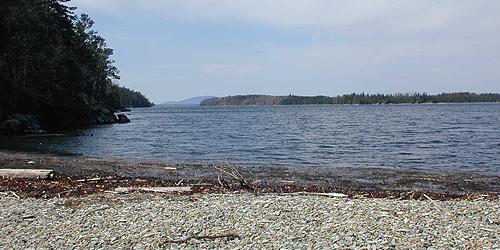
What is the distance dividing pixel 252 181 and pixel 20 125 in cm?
3322

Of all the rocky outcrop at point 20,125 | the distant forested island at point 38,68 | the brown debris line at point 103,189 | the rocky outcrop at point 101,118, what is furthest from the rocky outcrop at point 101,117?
the brown debris line at point 103,189

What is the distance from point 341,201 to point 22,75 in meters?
44.1

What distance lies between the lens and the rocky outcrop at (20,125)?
4139 centimetres

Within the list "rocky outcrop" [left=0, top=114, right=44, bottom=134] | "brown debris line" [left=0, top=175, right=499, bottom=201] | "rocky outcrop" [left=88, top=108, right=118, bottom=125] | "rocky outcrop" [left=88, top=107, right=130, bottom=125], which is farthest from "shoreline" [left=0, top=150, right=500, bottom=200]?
"rocky outcrop" [left=88, top=107, right=130, bottom=125]

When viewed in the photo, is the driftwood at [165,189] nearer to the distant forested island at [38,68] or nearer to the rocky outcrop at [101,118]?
the distant forested island at [38,68]

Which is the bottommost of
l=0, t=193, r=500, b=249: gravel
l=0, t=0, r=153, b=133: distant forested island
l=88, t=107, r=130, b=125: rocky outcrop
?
l=88, t=107, r=130, b=125: rocky outcrop

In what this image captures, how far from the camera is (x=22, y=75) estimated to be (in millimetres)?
46219

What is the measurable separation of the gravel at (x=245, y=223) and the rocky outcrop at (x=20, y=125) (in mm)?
33763

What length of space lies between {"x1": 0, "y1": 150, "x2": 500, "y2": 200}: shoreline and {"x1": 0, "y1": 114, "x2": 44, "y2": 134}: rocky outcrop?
68.7 ft

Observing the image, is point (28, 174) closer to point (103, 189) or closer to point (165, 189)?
point (103, 189)

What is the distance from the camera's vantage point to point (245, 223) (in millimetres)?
9422

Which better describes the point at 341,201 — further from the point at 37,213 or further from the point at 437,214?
the point at 37,213

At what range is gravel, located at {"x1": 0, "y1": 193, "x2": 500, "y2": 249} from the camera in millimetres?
8273

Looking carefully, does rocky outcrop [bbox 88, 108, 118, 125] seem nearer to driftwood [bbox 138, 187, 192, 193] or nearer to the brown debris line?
the brown debris line
